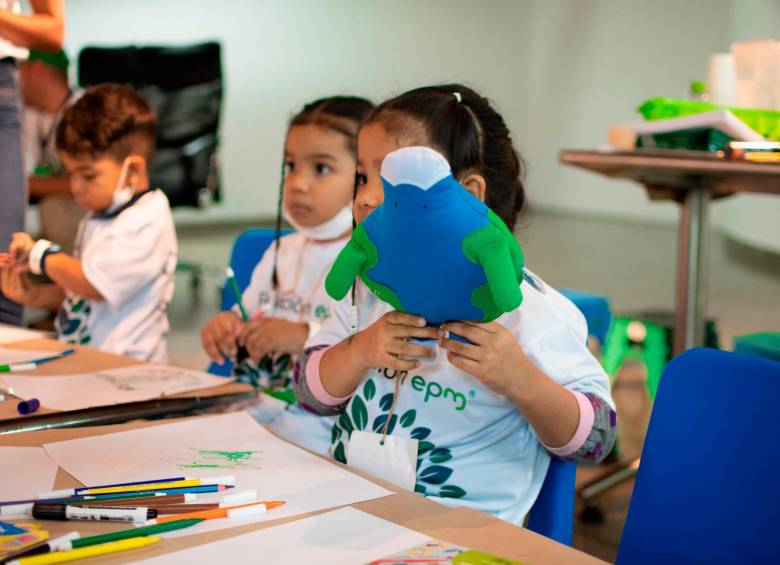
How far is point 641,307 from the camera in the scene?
4.54m

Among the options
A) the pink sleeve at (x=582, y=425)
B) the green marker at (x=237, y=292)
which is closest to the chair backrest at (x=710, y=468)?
the pink sleeve at (x=582, y=425)

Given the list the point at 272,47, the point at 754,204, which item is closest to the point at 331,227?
the point at 754,204

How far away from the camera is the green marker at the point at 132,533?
0.69 m

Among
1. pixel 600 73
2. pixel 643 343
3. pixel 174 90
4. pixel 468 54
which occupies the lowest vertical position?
pixel 643 343

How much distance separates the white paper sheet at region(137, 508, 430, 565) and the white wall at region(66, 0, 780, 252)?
5.04 meters

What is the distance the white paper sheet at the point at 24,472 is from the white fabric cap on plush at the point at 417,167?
0.40m

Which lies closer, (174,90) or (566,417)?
(566,417)

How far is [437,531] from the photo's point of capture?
29.7 inches

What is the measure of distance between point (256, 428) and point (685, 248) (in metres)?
1.56

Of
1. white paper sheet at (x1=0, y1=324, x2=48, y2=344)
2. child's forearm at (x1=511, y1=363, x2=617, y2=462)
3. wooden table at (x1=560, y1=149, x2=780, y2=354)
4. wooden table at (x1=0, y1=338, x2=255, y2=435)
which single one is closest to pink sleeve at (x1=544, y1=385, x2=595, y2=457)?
child's forearm at (x1=511, y1=363, x2=617, y2=462)

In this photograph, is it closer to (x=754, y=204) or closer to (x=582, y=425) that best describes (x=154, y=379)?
(x=582, y=425)

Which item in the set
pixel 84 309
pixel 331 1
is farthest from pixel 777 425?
pixel 331 1

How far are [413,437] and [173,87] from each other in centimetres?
307

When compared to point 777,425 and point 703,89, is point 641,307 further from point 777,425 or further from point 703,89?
point 777,425
